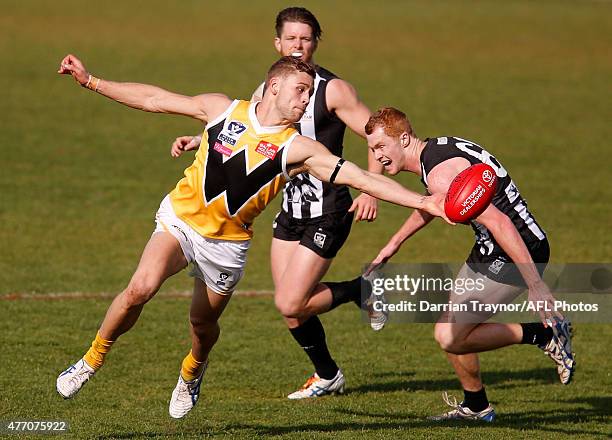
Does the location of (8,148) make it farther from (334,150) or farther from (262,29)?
(262,29)

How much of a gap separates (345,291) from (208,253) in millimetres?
2080

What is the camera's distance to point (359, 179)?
24.7 ft

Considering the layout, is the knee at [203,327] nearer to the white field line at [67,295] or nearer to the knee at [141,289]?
the knee at [141,289]

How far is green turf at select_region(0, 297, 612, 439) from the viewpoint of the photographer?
332 inches

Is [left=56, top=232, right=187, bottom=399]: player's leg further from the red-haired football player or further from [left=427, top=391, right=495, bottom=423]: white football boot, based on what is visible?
[left=427, top=391, right=495, bottom=423]: white football boot

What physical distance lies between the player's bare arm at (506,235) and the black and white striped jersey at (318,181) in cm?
171


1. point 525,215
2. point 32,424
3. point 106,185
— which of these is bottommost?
point 106,185

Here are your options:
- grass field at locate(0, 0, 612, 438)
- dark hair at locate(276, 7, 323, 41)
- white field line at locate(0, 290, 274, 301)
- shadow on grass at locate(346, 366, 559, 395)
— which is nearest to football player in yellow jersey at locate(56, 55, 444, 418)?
grass field at locate(0, 0, 612, 438)

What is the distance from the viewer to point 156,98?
322 inches

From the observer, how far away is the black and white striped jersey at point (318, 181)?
9664mm

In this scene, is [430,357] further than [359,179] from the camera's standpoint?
Yes

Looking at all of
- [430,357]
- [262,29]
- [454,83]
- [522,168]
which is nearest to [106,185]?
[522,168]

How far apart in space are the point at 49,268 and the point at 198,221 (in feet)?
20.2

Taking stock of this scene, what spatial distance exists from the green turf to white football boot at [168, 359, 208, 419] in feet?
0.32
